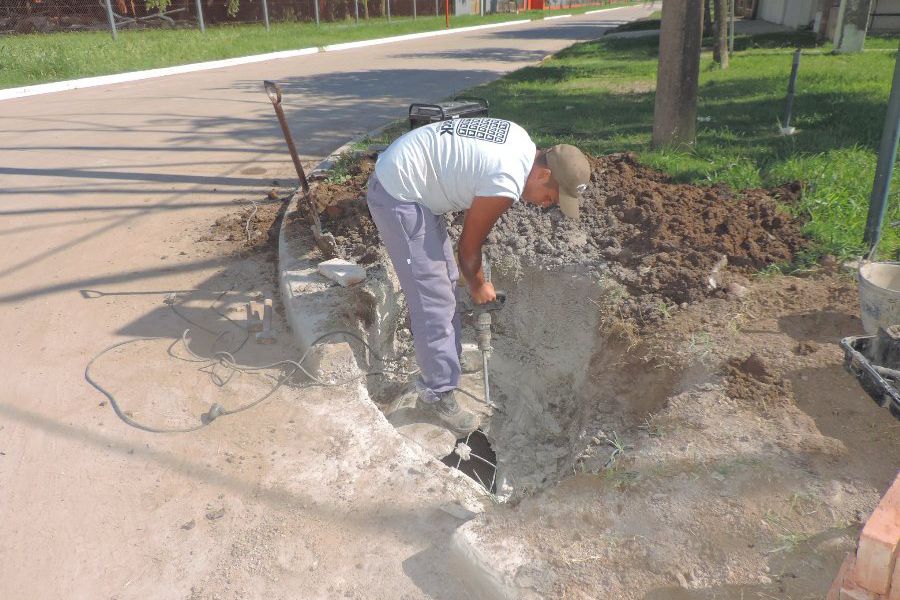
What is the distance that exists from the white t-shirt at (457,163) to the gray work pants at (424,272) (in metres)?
0.09

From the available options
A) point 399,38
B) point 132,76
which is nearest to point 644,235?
point 132,76

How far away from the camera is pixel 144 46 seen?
56.9 ft

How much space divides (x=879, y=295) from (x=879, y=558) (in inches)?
71.2

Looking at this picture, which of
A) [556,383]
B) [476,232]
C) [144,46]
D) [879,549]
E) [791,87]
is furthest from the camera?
[144,46]

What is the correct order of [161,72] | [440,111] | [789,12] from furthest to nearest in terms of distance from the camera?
[789,12] → [161,72] → [440,111]

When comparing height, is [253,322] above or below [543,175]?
below

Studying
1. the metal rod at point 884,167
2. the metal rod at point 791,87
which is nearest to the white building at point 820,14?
the metal rod at point 791,87

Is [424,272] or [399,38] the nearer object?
[424,272]

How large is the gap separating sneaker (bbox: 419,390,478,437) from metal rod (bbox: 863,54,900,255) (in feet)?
8.56

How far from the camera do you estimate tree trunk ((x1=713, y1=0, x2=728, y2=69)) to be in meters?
11.0

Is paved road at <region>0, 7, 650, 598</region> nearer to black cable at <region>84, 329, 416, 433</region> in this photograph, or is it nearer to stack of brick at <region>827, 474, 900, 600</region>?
black cable at <region>84, 329, 416, 433</region>

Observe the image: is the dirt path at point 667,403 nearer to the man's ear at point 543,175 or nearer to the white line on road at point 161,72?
the man's ear at point 543,175

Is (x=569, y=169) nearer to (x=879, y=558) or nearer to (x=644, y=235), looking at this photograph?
(x=644, y=235)

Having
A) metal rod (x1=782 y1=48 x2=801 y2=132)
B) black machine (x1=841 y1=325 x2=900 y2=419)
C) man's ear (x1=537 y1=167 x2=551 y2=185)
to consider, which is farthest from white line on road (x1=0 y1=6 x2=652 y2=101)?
black machine (x1=841 y1=325 x2=900 y2=419)
